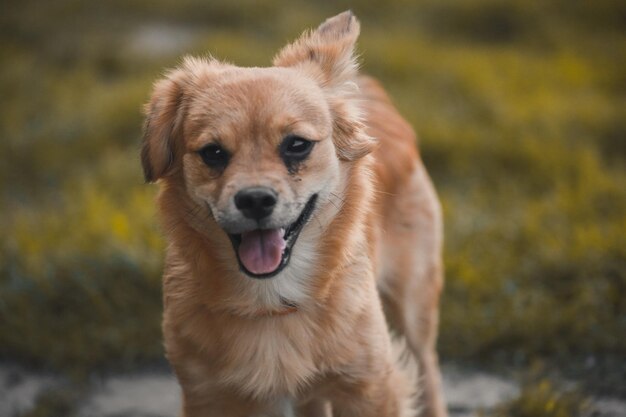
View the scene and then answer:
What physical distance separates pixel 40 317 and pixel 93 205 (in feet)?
4.40

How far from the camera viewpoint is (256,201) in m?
2.79

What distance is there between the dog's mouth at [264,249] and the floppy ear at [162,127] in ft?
1.48

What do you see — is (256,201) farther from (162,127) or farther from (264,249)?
(162,127)

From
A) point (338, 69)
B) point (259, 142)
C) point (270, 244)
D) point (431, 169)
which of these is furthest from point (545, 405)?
point (431, 169)

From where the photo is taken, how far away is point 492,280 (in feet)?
16.3

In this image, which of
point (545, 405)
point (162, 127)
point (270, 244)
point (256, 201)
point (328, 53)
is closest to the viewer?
point (256, 201)

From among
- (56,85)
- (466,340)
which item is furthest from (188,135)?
(56,85)

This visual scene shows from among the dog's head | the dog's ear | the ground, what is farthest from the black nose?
the ground

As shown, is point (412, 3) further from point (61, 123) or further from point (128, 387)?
point (128, 387)

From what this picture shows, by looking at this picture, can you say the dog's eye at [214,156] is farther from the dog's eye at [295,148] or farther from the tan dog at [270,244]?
the dog's eye at [295,148]

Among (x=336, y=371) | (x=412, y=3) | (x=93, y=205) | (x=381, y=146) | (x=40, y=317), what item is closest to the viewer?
(x=336, y=371)

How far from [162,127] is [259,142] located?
53cm

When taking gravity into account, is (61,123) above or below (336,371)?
above

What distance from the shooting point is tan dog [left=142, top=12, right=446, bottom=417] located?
9.74 ft
